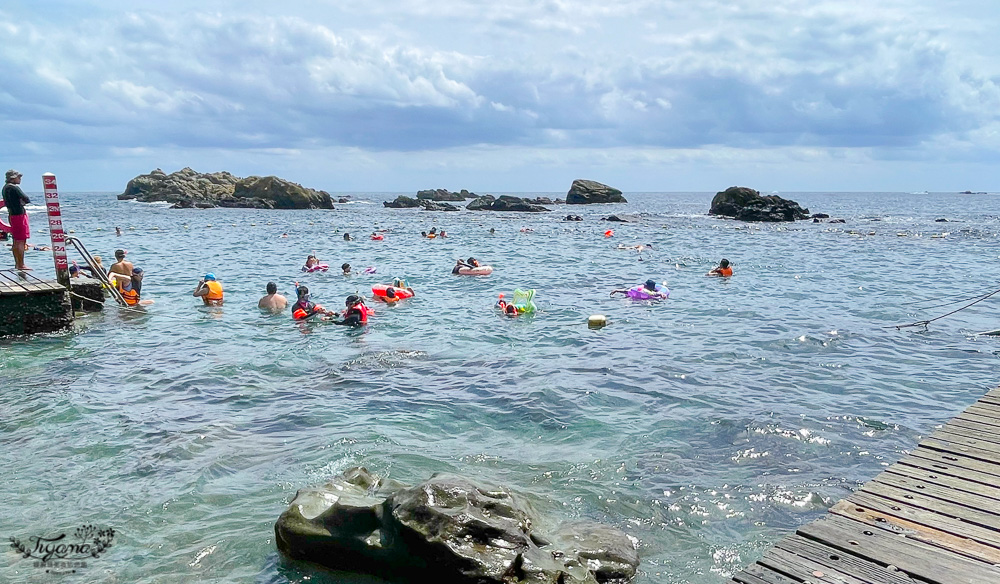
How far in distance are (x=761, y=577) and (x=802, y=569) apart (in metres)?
0.31

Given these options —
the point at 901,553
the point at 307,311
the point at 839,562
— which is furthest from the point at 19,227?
the point at 901,553

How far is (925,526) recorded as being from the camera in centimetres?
520

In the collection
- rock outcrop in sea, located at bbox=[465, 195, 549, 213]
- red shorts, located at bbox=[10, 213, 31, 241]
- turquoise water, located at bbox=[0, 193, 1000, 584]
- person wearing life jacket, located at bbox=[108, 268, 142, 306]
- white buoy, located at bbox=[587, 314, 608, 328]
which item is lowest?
turquoise water, located at bbox=[0, 193, 1000, 584]

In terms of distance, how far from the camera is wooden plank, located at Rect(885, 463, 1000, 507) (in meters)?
5.73

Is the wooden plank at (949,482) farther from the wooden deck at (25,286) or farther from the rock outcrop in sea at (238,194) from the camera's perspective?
the rock outcrop in sea at (238,194)

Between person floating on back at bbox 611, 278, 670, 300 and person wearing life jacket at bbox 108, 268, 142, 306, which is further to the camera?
person floating on back at bbox 611, 278, 670, 300

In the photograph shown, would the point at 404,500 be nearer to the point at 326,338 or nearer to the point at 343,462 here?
the point at 343,462

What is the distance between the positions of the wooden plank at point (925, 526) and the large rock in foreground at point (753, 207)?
62347 mm

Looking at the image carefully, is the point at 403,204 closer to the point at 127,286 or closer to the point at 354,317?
the point at 127,286

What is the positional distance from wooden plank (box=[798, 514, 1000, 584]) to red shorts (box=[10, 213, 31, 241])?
676 inches

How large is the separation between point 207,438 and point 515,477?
4246mm

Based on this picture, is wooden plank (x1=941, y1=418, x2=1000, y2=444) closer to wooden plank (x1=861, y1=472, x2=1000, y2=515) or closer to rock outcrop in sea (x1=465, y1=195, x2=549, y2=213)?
wooden plank (x1=861, y1=472, x2=1000, y2=515)

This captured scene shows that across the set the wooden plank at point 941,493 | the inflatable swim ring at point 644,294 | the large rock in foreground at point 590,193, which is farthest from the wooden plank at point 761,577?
the large rock in foreground at point 590,193

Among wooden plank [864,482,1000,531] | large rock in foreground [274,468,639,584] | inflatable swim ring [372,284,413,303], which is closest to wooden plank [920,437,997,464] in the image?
wooden plank [864,482,1000,531]
